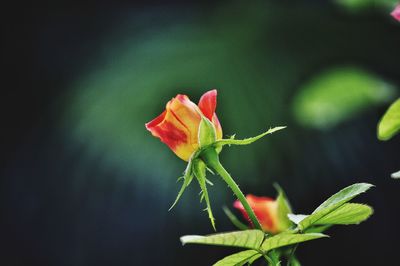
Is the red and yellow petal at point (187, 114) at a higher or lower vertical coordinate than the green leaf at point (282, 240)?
higher

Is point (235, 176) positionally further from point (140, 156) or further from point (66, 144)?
point (66, 144)

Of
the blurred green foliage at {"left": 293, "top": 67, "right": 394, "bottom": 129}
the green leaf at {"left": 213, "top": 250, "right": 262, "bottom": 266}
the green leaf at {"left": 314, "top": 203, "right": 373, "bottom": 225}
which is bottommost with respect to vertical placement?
the green leaf at {"left": 314, "top": 203, "right": 373, "bottom": 225}

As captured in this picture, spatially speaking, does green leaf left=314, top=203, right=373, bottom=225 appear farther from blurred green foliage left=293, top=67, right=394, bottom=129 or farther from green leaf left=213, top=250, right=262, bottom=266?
blurred green foliage left=293, top=67, right=394, bottom=129

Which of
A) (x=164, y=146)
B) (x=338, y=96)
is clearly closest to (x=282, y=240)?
(x=338, y=96)

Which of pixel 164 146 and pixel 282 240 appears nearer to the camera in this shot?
pixel 282 240

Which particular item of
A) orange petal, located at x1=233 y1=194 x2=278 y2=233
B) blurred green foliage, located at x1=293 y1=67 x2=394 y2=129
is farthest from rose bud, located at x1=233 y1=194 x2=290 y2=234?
blurred green foliage, located at x1=293 y1=67 x2=394 y2=129

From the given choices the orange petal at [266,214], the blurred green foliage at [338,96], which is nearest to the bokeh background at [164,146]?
the blurred green foliage at [338,96]

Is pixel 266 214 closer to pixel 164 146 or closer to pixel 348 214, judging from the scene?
pixel 348 214

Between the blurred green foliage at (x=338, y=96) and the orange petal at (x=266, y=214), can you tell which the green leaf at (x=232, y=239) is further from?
the blurred green foliage at (x=338, y=96)
